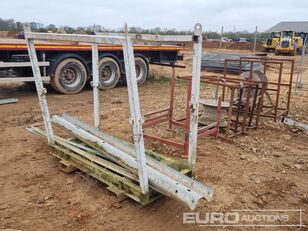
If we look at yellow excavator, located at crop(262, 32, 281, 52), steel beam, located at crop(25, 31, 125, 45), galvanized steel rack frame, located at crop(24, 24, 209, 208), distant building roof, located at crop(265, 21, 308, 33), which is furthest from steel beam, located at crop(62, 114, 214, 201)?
distant building roof, located at crop(265, 21, 308, 33)

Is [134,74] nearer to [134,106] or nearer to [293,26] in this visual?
[134,106]

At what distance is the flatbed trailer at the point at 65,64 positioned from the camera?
7.95 meters

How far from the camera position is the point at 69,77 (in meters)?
8.93

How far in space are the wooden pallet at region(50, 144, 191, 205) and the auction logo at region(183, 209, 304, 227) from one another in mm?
470

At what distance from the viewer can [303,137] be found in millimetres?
5941

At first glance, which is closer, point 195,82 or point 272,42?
point 195,82

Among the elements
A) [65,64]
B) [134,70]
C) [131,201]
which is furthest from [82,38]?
[65,64]

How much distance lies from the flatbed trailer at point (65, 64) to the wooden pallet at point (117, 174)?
4.40m

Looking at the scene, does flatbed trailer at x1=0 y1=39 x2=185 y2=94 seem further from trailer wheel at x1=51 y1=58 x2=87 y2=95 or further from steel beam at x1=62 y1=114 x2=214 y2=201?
steel beam at x1=62 y1=114 x2=214 y2=201

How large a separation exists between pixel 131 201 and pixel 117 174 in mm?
348

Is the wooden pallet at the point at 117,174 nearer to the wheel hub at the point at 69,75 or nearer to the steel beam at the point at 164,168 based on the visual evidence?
the steel beam at the point at 164,168

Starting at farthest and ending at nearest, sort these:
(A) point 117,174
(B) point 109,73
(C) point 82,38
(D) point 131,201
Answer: (B) point 109,73 < (A) point 117,174 < (D) point 131,201 < (C) point 82,38

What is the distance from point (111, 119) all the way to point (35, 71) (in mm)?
2689

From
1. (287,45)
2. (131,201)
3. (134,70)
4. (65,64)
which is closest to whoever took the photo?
(134,70)
